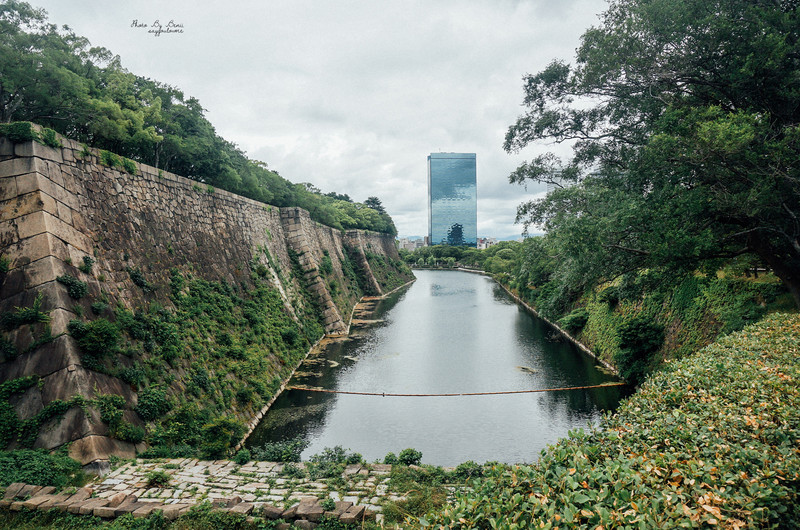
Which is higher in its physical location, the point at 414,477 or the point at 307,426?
the point at 414,477

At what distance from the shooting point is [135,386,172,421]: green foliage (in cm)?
853

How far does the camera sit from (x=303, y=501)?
5867 millimetres

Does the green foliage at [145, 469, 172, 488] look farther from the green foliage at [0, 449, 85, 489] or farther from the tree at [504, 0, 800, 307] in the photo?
the tree at [504, 0, 800, 307]

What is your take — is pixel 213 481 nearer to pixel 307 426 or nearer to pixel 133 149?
pixel 307 426

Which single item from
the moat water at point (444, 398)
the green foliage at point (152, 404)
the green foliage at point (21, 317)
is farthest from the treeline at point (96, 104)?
the moat water at point (444, 398)

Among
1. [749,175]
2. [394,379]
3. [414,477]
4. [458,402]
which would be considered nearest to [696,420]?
[414,477]

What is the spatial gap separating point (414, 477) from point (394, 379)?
31.3 ft

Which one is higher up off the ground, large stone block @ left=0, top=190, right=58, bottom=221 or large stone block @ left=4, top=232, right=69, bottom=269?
large stone block @ left=0, top=190, right=58, bottom=221

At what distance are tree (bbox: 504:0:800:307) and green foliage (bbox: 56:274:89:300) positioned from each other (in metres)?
10.6

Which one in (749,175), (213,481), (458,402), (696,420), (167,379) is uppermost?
(749,175)

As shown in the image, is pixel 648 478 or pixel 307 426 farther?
pixel 307 426

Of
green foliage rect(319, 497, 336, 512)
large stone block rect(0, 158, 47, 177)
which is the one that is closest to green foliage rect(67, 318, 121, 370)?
large stone block rect(0, 158, 47, 177)

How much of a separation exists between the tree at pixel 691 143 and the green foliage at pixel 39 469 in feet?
33.7

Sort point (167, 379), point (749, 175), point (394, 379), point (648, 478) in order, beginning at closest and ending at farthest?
point (648, 478) < point (749, 175) < point (167, 379) < point (394, 379)
